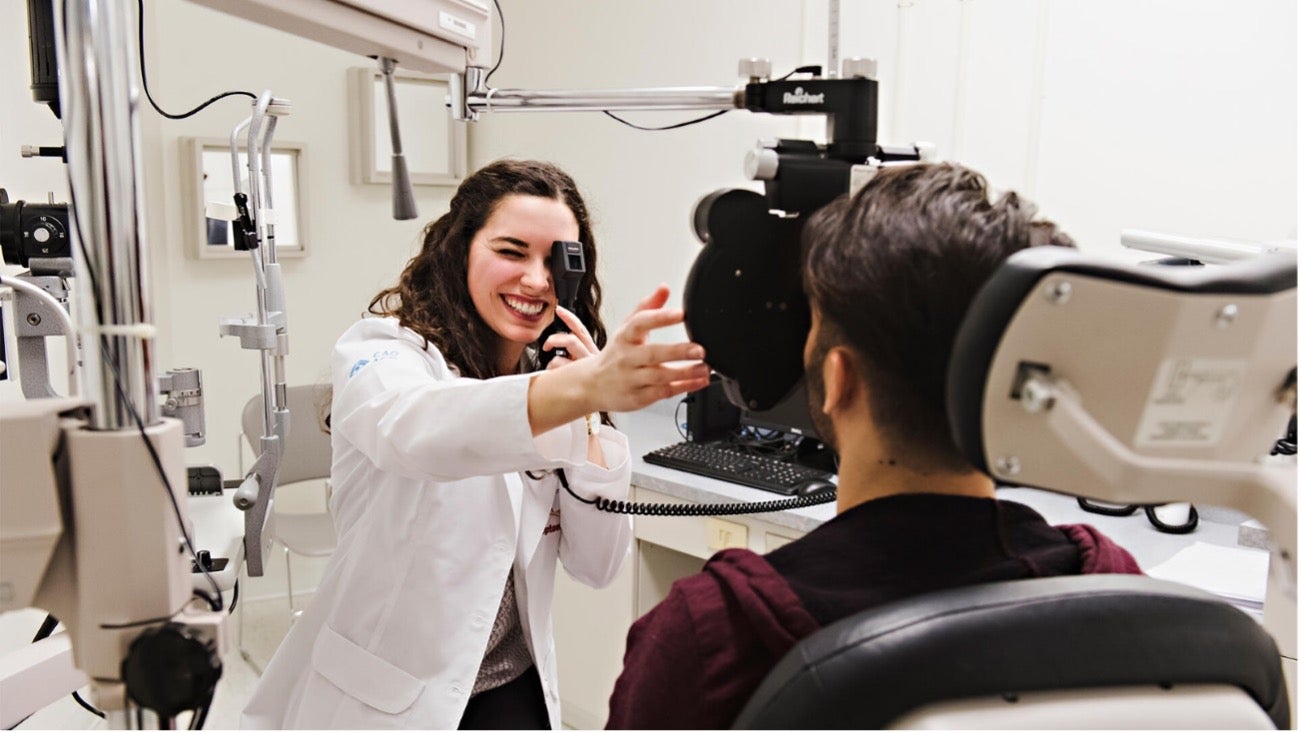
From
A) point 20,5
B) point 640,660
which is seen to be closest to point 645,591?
point 640,660

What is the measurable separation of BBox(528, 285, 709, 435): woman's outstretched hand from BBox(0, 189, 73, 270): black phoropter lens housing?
139 cm

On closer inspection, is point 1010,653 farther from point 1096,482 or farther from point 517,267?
point 517,267

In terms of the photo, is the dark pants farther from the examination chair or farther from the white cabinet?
the examination chair

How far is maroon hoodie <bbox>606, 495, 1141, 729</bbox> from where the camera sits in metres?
0.75

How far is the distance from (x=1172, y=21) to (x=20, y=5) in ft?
8.90

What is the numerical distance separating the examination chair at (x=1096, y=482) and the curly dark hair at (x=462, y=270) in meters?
0.96

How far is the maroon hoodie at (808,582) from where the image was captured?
745 millimetres

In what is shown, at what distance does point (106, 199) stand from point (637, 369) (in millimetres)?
471

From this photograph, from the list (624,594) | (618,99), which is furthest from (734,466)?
(618,99)

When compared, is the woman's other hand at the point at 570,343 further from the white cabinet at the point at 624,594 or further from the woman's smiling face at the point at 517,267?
the white cabinet at the point at 624,594

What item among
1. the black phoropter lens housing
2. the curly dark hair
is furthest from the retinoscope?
the black phoropter lens housing

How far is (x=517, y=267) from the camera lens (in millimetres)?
1494

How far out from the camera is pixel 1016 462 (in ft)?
2.02

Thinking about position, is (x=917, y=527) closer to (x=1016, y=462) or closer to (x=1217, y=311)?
(x=1016, y=462)
